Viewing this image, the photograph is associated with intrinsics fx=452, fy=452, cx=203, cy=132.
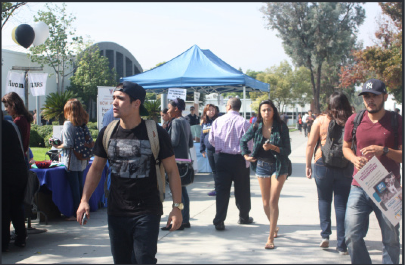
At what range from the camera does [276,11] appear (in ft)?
137

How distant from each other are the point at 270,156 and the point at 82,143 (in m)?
3.05

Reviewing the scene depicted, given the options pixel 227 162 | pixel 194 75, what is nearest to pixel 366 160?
pixel 227 162

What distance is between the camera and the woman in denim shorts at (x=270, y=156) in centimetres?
565

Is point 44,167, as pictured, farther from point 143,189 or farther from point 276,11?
point 276,11

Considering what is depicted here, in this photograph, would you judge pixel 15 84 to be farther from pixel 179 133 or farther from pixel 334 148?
pixel 334 148

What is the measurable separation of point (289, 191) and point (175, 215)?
6628mm

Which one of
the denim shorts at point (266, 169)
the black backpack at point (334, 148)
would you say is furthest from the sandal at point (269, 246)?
the black backpack at point (334, 148)

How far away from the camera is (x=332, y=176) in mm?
5301

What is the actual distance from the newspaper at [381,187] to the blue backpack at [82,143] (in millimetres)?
4487

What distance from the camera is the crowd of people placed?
3473 millimetres

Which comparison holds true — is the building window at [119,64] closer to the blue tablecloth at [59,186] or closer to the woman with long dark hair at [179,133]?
the blue tablecloth at [59,186]

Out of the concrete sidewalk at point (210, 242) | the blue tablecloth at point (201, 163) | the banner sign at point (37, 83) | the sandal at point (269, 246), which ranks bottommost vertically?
the concrete sidewalk at point (210, 242)

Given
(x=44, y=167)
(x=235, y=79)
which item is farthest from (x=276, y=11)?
(x=44, y=167)

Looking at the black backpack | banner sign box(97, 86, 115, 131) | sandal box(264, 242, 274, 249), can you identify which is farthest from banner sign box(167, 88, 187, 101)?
the black backpack
